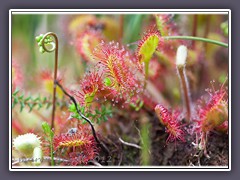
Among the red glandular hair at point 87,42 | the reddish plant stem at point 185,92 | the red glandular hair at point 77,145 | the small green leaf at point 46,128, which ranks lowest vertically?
the red glandular hair at point 77,145

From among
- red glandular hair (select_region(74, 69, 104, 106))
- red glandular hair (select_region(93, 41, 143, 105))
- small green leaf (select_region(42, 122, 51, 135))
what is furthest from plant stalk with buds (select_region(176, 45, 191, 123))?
small green leaf (select_region(42, 122, 51, 135))

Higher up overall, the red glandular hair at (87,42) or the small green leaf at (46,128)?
the red glandular hair at (87,42)

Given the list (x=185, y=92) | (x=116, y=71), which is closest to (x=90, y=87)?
(x=116, y=71)

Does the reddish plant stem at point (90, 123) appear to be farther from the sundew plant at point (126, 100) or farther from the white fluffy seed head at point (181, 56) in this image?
the white fluffy seed head at point (181, 56)

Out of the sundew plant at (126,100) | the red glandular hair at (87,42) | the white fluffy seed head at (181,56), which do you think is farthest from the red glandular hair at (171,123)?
the red glandular hair at (87,42)

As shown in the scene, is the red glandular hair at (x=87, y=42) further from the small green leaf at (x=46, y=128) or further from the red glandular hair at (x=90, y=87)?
the small green leaf at (x=46, y=128)

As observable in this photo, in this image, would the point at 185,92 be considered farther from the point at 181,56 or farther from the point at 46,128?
the point at 46,128

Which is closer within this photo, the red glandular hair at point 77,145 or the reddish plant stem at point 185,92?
the red glandular hair at point 77,145

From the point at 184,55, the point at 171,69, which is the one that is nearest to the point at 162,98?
the point at 171,69
